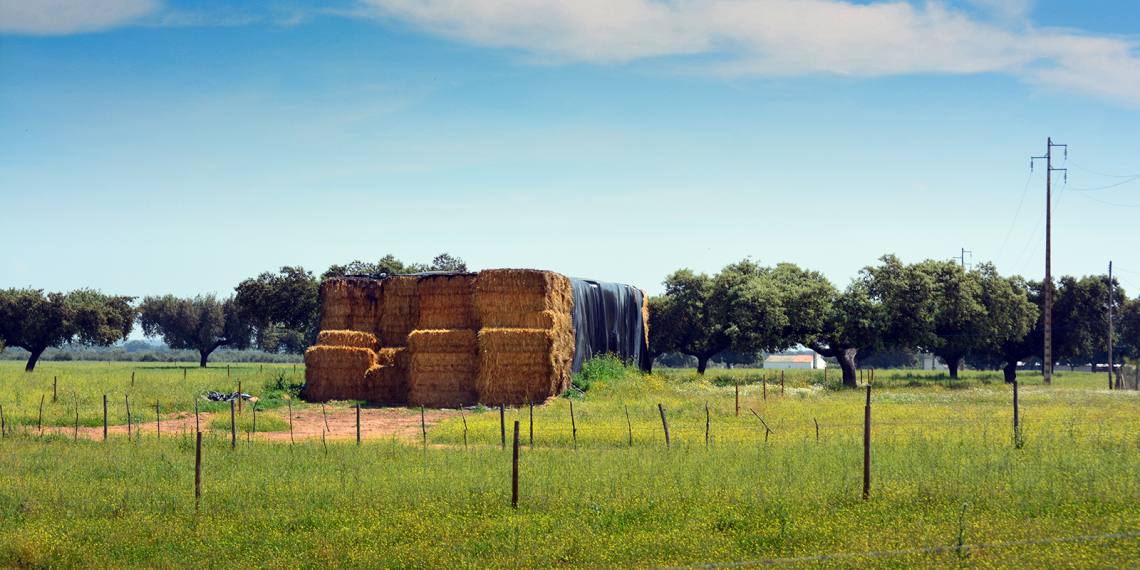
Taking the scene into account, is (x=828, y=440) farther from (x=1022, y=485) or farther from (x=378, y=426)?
(x=378, y=426)

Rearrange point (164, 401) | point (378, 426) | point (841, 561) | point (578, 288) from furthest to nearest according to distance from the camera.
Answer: point (578, 288)
point (164, 401)
point (378, 426)
point (841, 561)

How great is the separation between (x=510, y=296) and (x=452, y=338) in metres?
2.86

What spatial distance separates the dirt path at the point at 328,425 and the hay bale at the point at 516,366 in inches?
78.0

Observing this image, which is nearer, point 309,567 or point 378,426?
point 309,567

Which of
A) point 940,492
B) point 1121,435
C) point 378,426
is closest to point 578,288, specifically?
point 378,426

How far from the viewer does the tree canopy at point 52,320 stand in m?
60.0

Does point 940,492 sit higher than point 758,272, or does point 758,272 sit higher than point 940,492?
point 758,272

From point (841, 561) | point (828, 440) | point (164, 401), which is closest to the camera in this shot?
point (841, 561)

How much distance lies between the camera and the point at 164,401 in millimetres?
30156

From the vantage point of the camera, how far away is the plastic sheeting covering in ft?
120

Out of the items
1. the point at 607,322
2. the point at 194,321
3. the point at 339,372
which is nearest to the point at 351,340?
the point at 339,372

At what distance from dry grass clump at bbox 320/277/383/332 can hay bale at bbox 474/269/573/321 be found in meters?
5.48

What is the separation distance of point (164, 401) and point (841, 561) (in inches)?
1057

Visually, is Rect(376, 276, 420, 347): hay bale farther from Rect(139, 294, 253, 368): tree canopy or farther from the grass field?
Rect(139, 294, 253, 368): tree canopy
